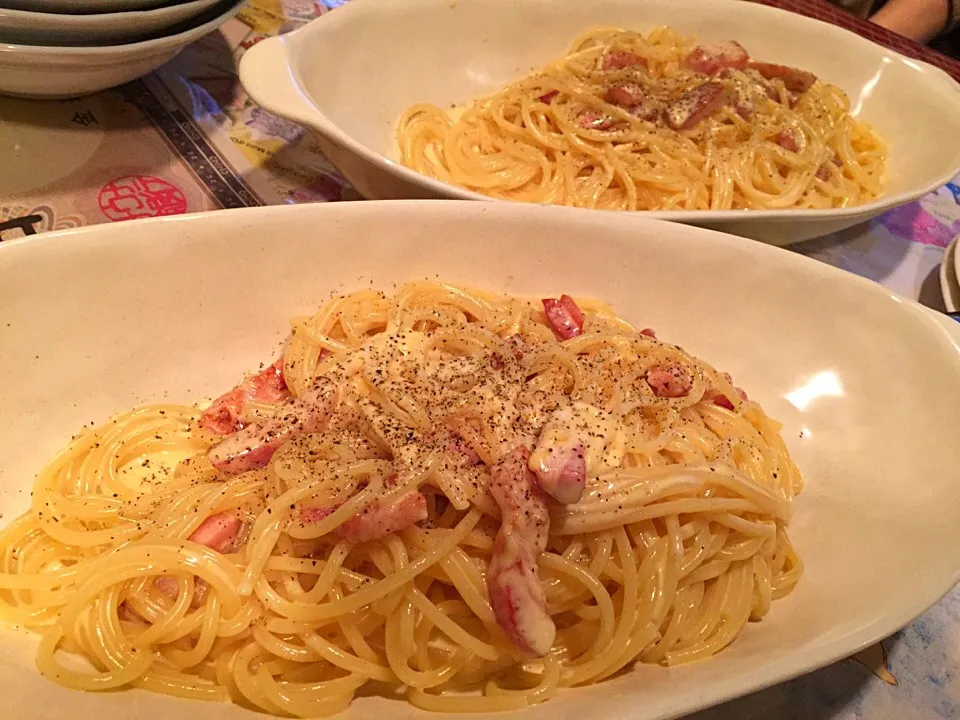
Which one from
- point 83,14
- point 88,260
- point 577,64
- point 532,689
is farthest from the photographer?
point 577,64

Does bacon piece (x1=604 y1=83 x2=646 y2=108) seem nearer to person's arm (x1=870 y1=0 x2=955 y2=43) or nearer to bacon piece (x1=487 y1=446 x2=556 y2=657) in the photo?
bacon piece (x1=487 y1=446 x2=556 y2=657)

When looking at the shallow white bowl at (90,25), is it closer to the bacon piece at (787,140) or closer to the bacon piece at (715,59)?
the bacon piece at (715,59)

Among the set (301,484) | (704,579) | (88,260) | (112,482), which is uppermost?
(88,260)

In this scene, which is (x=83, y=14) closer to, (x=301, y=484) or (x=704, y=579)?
(x=301, y=484)

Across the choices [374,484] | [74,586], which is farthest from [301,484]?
[74,586]

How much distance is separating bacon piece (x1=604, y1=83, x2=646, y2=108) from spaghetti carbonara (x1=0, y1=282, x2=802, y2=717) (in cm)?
165

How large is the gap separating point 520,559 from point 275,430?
661 millimetres

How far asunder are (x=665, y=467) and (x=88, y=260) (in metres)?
1.42

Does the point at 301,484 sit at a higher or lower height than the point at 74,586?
higher

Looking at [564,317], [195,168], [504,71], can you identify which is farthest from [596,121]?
[195,168]

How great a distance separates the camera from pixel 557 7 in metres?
3.22

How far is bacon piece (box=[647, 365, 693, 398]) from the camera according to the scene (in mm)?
1835

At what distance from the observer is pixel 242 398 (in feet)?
5.94

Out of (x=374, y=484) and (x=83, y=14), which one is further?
(x=83, y=14)
